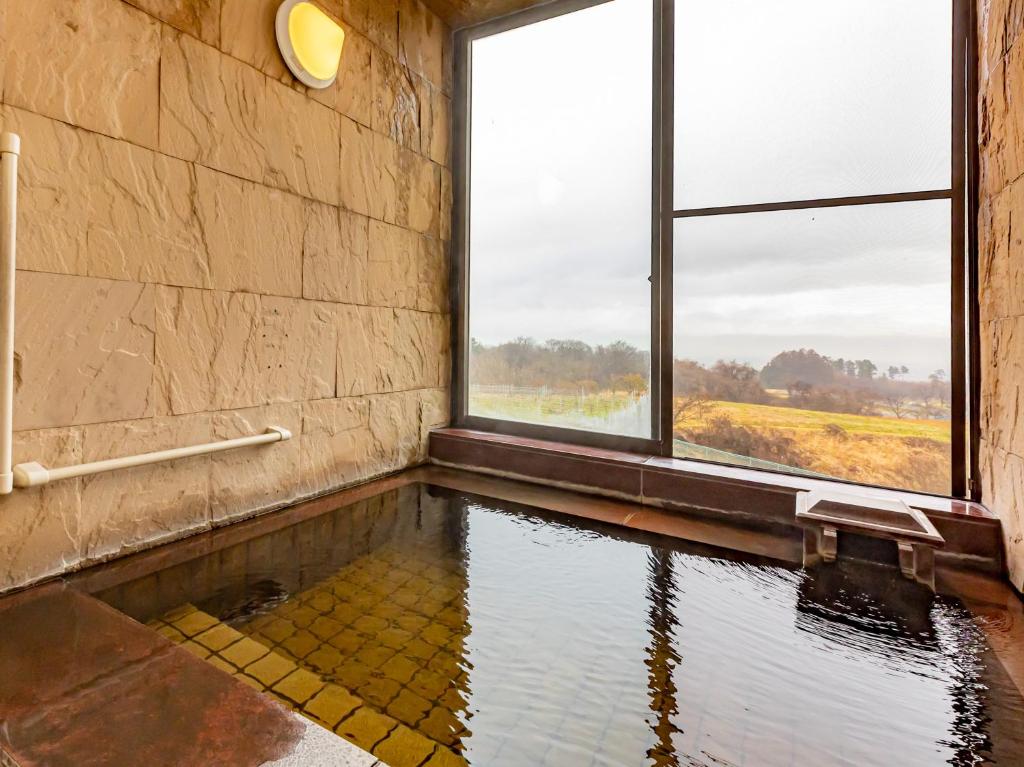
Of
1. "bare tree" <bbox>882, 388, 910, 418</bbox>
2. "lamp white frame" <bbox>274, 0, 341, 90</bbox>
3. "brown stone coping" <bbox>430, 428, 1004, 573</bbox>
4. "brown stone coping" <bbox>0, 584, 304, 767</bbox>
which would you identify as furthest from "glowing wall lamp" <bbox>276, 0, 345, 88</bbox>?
"bare tree" <bbox>882, 388, 910, 418</bbox>

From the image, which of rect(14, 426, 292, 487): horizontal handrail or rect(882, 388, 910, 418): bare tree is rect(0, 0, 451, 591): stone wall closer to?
rect(14, 426, 292, 487): horizontal handrail

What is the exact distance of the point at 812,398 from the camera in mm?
2090

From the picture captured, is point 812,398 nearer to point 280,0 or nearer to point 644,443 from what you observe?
point 644,443

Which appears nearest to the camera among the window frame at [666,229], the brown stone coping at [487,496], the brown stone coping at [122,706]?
the brown stone coping at [122,706]

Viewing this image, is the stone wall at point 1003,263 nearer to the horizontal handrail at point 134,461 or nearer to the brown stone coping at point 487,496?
the brown stone coping at point 487,496

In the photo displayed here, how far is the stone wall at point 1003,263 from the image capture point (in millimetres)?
1459

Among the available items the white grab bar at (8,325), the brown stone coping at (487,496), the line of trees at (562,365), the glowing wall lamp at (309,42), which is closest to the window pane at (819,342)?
the line of trees at (562,365)

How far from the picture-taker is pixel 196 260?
1710 millimetres

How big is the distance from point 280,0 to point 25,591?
2317 mm

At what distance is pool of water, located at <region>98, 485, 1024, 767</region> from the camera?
833 millimetres

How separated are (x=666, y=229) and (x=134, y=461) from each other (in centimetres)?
240

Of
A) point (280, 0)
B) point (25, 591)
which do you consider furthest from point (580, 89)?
point (25, 591)

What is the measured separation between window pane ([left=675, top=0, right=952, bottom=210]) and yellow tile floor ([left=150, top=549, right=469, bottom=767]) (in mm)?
2174

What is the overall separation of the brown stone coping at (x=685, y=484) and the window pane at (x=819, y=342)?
157 millimetres
